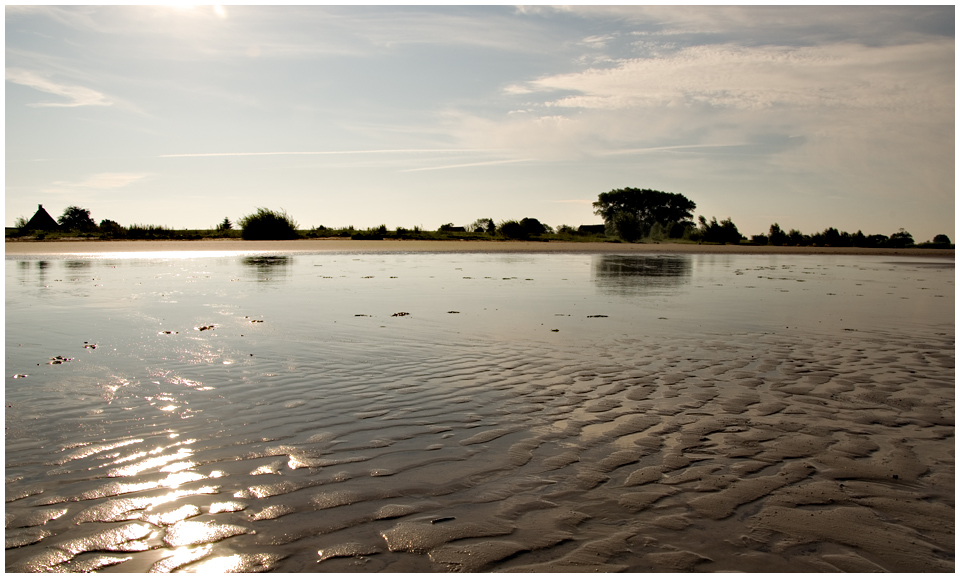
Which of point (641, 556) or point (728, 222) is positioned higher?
point (728, 222)

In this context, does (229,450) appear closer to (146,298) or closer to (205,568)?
(205,568)

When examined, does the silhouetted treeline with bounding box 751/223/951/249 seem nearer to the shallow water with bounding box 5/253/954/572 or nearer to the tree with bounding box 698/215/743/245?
the tree with bounding box 698/215/743/245

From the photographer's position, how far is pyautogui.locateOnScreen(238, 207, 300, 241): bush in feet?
174

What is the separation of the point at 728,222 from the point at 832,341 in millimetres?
67390

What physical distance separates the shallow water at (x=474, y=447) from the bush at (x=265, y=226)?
151 feet

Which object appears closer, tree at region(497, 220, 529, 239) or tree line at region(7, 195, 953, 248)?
tree line at region(7, 195, 953, 248)

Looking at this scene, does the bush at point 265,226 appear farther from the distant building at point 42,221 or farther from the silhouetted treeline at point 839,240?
the silhouetted treeline at point 839,240

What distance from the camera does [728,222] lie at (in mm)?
71125

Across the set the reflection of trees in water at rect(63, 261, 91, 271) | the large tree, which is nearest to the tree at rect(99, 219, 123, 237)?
the reflection of trees in water at rect(63, 261, 91, 271)

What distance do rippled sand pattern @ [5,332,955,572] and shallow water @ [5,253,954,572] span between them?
0.06 feet

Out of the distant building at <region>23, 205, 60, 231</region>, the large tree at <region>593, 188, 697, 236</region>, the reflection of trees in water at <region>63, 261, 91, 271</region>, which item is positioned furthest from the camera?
the large tree at <region>593, 188, 697, 236</region>

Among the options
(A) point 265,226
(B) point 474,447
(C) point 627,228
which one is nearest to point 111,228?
(A) point 265,226

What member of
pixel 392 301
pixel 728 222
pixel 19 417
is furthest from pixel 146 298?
pixel 728 222

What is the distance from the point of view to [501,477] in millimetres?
3863
